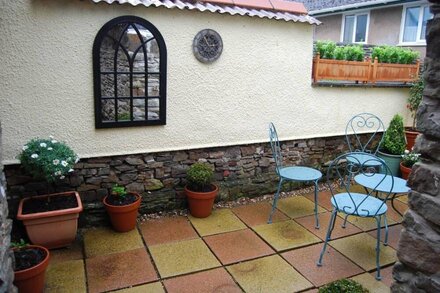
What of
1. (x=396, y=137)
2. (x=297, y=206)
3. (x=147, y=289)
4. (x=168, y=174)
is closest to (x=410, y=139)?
(x=396, y=137)

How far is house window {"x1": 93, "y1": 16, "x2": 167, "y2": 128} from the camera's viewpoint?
328 cm

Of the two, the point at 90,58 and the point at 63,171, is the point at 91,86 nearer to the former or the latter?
the point at 90,58

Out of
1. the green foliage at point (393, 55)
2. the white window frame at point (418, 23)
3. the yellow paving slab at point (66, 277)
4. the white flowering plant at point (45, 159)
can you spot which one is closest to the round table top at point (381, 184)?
the green foliage at point (393, 55)

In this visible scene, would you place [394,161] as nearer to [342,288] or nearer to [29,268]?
[342,288]

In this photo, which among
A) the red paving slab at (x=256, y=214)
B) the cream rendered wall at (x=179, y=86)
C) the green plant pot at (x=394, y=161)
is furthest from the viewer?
the green plant pot at (x=394, y=161)

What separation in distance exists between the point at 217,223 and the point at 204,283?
1.02 meters

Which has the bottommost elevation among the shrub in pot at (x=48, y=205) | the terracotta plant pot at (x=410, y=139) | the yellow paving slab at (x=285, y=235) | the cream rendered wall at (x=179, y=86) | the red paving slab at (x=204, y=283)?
the red paving slab at (x=204, y=283)

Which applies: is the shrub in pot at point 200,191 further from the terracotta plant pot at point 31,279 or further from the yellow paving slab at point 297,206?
the terracotta plant pot at point 31,279

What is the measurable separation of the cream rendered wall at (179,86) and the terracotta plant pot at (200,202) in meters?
0.54

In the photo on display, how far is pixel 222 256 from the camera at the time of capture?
3.10 metres

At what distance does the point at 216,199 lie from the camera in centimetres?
415

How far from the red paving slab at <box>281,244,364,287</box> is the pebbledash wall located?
50.2 inches

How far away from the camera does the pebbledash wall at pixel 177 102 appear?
9.96 feet

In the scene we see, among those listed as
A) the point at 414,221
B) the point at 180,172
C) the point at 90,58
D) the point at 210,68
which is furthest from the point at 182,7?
the point at 414,221
